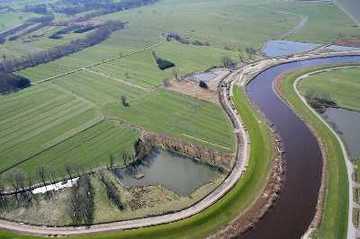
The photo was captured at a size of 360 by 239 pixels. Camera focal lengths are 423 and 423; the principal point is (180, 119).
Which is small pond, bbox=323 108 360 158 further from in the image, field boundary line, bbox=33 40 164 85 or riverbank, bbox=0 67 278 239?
Result: field boundary line, bbox=33 40 164 85

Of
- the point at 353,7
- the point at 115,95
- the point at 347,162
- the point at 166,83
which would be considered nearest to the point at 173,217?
the point at 347,162

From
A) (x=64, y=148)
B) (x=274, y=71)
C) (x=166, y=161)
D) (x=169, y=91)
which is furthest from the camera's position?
(x=274, y=71)

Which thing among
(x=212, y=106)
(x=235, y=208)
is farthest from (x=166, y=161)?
(x=212, y=106)

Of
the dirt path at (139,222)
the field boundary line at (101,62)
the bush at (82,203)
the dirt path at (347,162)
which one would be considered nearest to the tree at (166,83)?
the field boundary line at (101,62)

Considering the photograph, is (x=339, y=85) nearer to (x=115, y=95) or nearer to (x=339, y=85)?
(x=339, y=85)

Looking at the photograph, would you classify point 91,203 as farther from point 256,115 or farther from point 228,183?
point 256,115

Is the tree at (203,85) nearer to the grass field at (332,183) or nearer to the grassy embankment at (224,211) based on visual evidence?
the grass field at (332,183)
